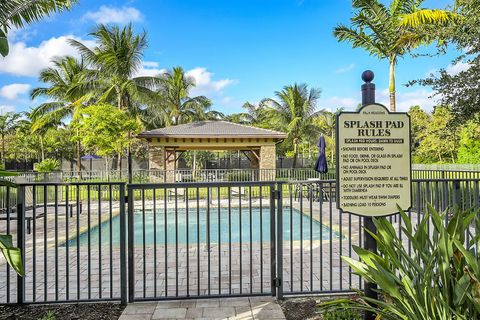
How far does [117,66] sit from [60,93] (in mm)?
6686

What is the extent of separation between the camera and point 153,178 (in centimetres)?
1438

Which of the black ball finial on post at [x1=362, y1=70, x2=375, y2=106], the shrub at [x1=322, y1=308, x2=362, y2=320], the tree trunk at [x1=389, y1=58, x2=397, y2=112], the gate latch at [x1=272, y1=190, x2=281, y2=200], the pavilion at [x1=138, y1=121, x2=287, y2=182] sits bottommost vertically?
the shrub at [x1=322, y1=308, x2=362, y2=320]

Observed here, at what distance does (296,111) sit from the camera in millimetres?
23078

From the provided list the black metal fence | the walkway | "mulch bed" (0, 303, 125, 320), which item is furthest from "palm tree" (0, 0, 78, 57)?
the walkway

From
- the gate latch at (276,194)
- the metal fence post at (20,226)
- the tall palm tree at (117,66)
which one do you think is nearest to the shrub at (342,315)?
the gate latch at (276,194)

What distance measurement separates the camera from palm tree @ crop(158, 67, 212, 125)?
2384cm

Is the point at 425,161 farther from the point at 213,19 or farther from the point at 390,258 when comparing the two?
the point at 390,258

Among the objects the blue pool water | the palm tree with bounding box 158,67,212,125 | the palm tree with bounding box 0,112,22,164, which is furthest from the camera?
the palm tree with bounding box 0,112,22,164

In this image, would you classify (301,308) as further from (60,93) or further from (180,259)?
(60,93)

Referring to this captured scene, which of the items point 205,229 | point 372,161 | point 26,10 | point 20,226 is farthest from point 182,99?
point 372,161

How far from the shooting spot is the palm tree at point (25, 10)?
399cm

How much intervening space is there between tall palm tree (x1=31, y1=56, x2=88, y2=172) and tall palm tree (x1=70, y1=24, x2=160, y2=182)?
35.7 inches

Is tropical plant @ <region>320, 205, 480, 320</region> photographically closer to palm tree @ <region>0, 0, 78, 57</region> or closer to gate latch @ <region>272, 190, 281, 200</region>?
gate latch @ <region>272, 190, 281, 200</region>

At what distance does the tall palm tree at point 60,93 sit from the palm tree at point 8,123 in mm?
7460
